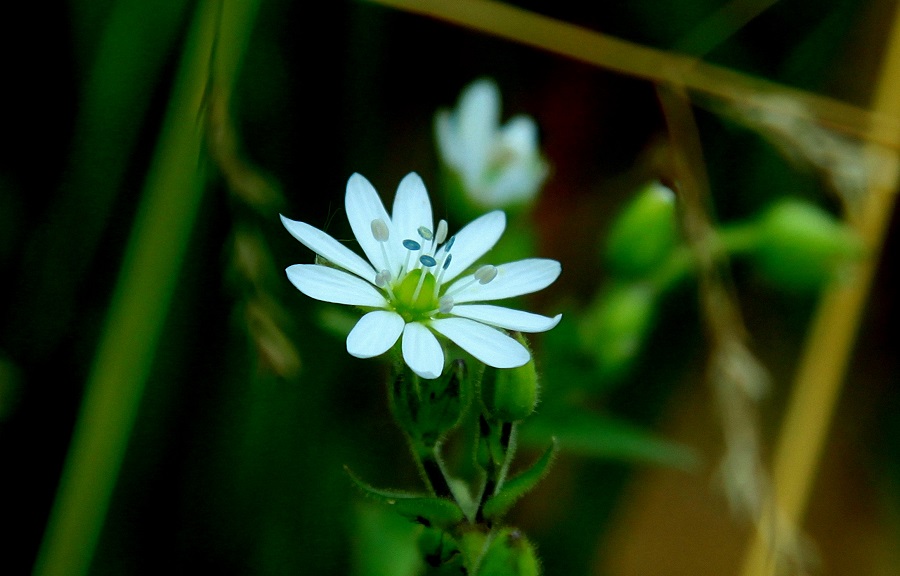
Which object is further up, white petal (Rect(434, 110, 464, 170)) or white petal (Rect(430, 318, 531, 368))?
white petal (Rect(434, 110, 464, 170))

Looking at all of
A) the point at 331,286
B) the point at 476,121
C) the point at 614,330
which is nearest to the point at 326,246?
the point at 331,286

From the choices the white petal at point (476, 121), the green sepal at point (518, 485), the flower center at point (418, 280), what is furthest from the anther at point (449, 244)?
the white petal at point (476, 121)

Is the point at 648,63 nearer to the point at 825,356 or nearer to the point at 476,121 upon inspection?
the point at 476,121

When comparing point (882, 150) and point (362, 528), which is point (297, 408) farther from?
point (882, 150)

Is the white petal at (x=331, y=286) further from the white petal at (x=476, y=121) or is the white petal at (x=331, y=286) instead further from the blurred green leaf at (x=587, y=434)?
the white petal at (x=476, y=121)

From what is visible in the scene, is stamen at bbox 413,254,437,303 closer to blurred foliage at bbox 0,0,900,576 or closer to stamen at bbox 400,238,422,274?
stamen at bbox 400,238,422,274

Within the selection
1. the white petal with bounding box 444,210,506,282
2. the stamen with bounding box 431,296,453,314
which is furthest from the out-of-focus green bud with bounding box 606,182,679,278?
the stamen with bounding box 431,296,453,314
